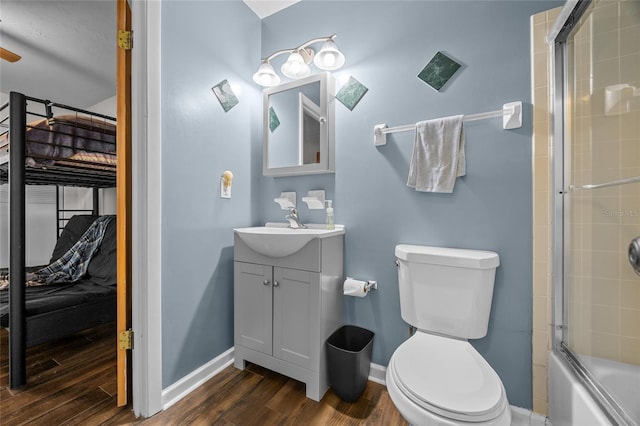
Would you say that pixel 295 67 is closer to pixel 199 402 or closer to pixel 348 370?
pixel 348 370

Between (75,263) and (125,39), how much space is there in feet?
6.54

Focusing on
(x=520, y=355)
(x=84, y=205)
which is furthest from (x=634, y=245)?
(x=84, y=205)

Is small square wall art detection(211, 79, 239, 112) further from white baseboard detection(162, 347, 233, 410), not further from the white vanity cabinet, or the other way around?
white baseboard detection(162, 347, 233, 410)

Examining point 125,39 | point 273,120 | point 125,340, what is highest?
point 125,39

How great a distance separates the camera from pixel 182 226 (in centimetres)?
145

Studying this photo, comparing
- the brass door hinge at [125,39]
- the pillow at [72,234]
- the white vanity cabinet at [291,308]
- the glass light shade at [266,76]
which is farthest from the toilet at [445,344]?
the pillow at [72,234]

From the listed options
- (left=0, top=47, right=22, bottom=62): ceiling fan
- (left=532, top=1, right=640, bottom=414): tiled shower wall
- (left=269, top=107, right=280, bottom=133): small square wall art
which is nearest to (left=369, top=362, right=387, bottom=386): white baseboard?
(left=532, top=1, right=640, bottom=414): tiled shower wall

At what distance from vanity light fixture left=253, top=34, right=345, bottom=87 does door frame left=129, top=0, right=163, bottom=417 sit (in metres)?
0.67

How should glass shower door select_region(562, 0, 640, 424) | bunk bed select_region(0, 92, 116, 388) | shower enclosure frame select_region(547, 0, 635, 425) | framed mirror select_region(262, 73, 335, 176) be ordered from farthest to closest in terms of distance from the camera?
framed mirror select_region(262, 73, 335, 176) < bunk bed select_region(0, 92, 116, 388) < shower enclosure frame select_region(547, 0, 635, 425) < glass shower door select_region(562, 0, 640, 424)

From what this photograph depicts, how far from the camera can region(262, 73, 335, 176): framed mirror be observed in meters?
1.68

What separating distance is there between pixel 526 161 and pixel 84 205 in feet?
16.6

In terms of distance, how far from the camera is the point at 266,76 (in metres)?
1.80

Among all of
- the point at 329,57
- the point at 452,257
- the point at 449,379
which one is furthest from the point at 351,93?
the point at 449,379

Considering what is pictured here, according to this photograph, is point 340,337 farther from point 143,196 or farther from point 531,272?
point 143,196
